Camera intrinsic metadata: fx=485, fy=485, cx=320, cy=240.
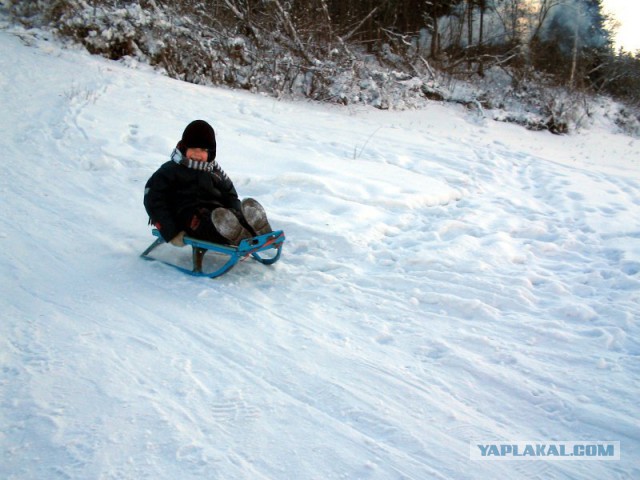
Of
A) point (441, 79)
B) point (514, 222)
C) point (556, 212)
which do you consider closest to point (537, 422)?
point (514, 222)

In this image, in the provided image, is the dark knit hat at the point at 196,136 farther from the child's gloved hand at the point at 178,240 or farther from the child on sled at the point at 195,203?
the child's gloved hand at the point at 178,240

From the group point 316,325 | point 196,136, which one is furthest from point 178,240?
point 316,325

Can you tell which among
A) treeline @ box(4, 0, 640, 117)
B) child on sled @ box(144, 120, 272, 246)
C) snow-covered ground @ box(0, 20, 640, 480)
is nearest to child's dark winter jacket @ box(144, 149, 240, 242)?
child on sled @ box(144, 120, 272, 246)

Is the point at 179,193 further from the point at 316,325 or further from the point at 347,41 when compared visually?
the point at 347,41

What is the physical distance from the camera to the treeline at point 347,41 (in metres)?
10.6

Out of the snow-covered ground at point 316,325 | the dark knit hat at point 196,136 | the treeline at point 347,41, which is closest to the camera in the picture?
the snow-covered ground at point 316,325

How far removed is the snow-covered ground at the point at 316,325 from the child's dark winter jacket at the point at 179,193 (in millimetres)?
431

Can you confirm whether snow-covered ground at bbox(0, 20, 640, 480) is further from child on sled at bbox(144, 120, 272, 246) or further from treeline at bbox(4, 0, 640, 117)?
treeline at bbox(4, 0, 640, 117)

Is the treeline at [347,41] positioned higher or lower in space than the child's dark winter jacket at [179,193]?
higher

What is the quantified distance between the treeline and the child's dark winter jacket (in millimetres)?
7754

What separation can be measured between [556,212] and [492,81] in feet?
37.2

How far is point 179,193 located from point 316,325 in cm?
156

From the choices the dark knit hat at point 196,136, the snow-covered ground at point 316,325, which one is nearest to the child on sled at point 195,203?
the dark knit hat at point 196,136

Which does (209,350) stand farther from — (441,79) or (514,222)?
(441,79)
